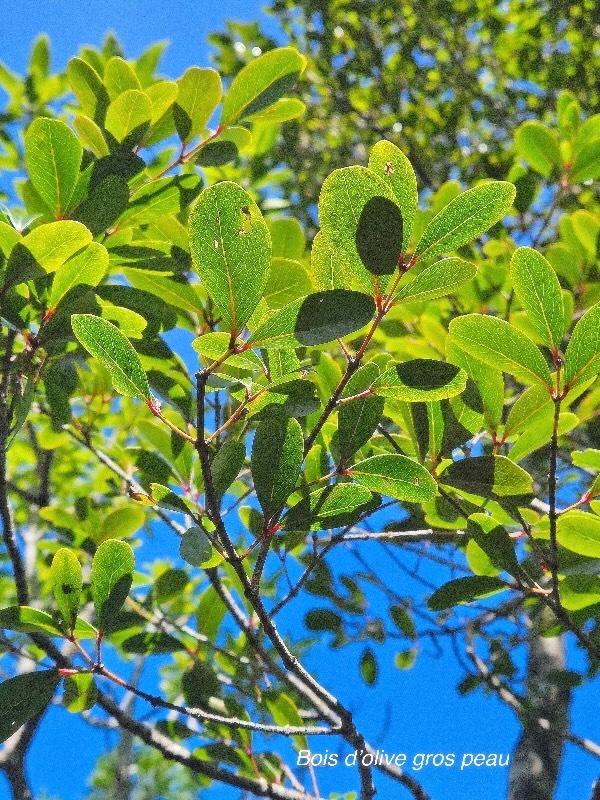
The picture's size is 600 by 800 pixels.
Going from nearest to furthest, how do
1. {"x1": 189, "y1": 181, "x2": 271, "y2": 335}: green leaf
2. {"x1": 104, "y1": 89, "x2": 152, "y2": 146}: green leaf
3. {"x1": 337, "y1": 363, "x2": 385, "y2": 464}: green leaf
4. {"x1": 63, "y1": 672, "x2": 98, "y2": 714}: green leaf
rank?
1. {"x1": 189, "y1": 181, "x2": 271, "y2": 335}: green leaf
2. {"x1": 337, "y1": 363, "x2": 385, "y2": 464}: green leaf
3. {"x1": 63, "y1": 672, "x2": 98, "y2": 714}: green leaf
4. {"x1": 104, "y1": 89, "x2": 152, "y2": 146}: green leaf

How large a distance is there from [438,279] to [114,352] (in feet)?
1.08

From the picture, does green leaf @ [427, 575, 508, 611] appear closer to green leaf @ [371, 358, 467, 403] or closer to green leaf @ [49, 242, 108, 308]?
green leaf @ [371, 358, 467, 403]

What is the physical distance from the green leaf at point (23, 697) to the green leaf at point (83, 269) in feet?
1.72

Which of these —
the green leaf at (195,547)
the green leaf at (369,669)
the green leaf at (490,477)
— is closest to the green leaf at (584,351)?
the green leaf at (490,477)

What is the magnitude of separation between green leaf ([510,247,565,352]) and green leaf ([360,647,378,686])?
1418 millimetres

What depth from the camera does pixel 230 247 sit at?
0.59 metres

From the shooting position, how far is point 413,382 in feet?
2.43

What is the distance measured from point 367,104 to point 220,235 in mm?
3857

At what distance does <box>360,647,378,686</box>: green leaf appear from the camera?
1.85 meters

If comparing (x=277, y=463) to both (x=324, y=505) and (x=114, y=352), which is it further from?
(x=114, y=352)

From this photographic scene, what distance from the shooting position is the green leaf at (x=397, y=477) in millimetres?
774

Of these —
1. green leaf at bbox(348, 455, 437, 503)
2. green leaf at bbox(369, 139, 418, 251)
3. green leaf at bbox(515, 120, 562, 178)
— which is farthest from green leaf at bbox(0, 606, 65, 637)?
green leaf at bbox(515, 120, 562, 178)

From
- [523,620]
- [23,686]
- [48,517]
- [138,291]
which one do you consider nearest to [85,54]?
[138,291]

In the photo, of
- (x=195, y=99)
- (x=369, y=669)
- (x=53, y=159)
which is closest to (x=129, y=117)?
(x=195, y=99)
